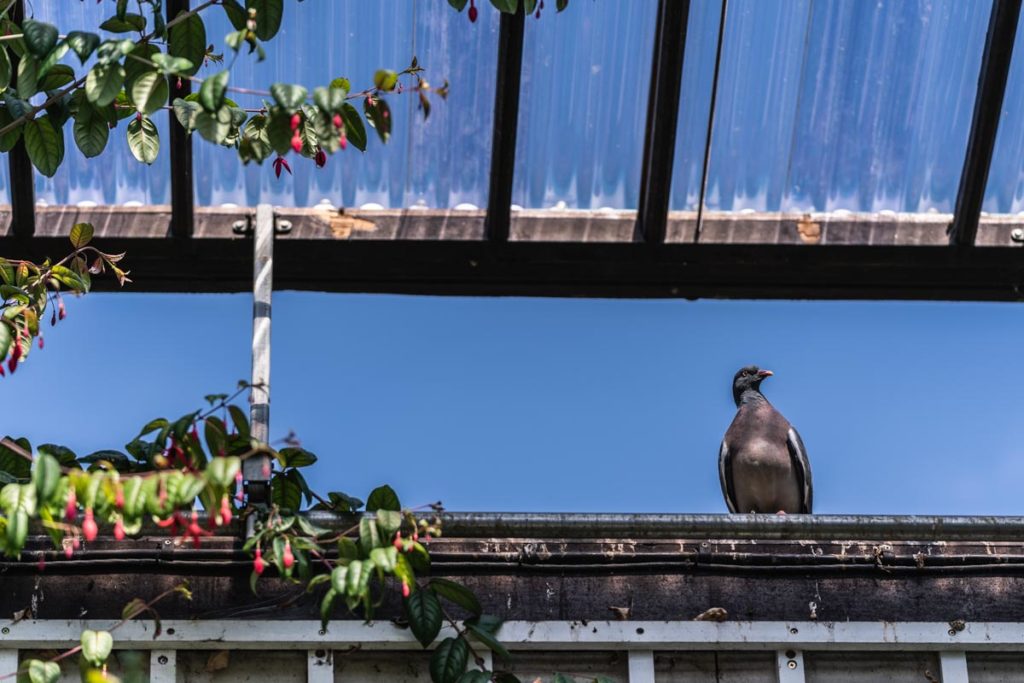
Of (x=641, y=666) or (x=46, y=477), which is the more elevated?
(x=46, y=477)

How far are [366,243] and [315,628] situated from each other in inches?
88.9

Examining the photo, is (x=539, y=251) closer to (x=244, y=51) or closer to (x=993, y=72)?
(x=244, y=51)

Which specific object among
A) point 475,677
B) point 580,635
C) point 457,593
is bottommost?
point 475,677

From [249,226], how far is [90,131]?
5.21 ft

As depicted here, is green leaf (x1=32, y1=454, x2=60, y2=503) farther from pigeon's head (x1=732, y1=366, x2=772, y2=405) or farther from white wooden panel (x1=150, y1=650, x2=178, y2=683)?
pigeon's head (x1=732, y1=366, x2=772, y2=405)

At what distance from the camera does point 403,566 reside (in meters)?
4.17

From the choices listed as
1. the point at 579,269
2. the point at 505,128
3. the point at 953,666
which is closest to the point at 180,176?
the point at 505,128

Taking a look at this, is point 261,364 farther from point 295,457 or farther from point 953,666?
point 953,666

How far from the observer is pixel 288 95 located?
3805 millimetres

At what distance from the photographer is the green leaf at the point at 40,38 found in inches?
166

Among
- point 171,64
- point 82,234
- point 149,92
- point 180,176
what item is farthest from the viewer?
point 180,176

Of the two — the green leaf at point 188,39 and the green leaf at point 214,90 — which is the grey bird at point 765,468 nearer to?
the green leaf at point 188,39

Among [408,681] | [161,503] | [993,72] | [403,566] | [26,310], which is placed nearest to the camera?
[161,503]

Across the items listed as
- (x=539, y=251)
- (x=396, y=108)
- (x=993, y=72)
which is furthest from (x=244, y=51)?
(x=993, y=72)
